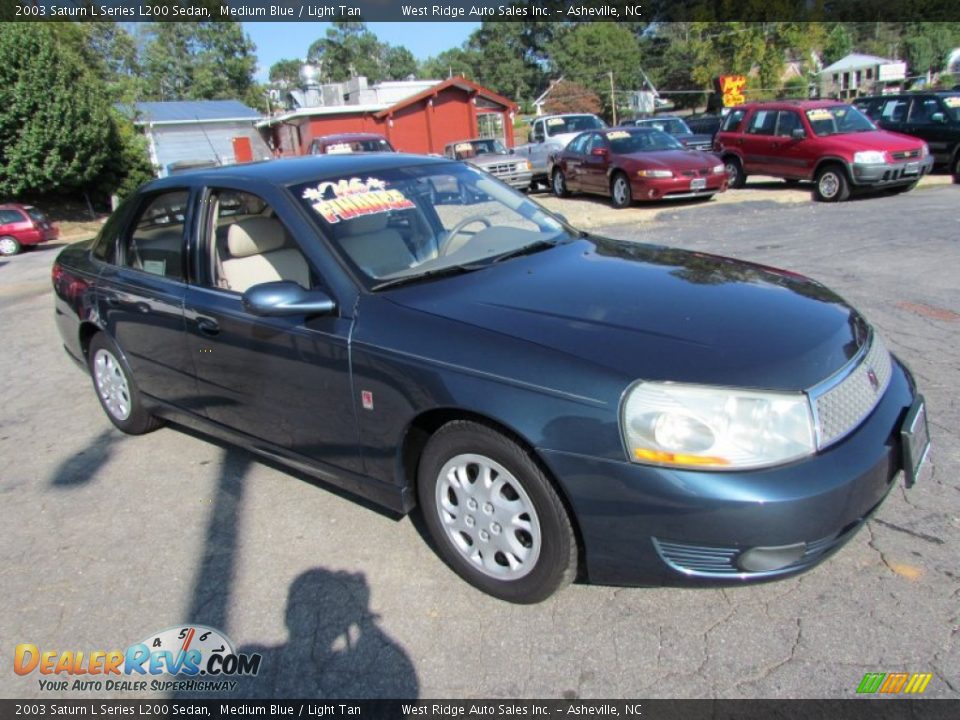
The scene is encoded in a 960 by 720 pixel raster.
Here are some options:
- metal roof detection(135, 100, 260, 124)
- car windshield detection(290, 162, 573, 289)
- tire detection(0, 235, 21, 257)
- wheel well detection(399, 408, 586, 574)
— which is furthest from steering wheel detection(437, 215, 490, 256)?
metal roof detection(135, 100, 260, 124)

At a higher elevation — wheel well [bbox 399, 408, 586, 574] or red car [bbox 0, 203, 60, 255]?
wheel well [bbox 399, 408, 586, 574]

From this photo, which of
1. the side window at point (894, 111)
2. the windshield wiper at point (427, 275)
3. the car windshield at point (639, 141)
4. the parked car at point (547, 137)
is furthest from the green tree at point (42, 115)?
the windshield wiper at point (427, 275)

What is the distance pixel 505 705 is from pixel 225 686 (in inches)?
39.2

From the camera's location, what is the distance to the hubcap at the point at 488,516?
2.58 meters

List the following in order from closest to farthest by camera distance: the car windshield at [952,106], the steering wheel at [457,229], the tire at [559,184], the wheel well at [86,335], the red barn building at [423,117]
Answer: the steering wheel at [457,229] < the wheel well at [86,335] < the car windshield at [952,106] < the tire at [559,184] < the red barn building at [423,117]

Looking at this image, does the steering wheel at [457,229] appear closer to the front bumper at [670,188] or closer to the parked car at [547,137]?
the front bumper at [670,188]

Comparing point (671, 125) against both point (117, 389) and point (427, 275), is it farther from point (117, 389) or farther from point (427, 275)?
point (427, 275)

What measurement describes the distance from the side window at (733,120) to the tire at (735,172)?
0.61 m

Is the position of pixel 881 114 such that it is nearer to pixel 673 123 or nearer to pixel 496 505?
pixel 673 123

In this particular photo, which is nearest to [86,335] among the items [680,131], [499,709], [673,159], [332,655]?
[332,655]

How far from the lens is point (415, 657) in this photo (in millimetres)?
2549

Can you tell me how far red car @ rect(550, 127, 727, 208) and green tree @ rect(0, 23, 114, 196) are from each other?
19.1 metres

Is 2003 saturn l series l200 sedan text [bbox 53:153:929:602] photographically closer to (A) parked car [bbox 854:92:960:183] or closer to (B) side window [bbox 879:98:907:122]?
(A) parked car [bbox 854:92:960:183]

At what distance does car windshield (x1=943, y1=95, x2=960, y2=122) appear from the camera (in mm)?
14836
